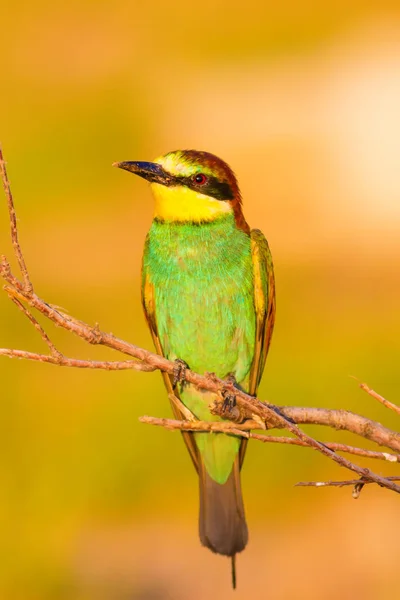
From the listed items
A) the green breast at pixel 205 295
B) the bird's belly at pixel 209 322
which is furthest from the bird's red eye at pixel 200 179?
the bird's belly at pixel 209 322

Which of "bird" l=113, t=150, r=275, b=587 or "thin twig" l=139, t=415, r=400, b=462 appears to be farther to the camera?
"bird" l=113, t=150, r=275, b=587

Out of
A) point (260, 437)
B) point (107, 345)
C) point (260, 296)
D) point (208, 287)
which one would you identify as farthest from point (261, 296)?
point (260, 437)

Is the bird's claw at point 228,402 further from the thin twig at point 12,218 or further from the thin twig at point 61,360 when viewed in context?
the thin twig at point 12,218

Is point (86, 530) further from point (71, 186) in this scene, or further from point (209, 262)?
point (71, 186)

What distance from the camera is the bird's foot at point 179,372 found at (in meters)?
2.15

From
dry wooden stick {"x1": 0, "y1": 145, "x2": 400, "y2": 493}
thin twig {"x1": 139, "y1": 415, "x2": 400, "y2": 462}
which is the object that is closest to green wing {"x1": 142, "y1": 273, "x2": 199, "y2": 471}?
dry wooden stick {"x1": 0, "y1": 145, "x2": 400, "y2": 493}

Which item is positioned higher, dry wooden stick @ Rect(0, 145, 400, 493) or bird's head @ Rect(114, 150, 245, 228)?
bird's head @ Rect(114, 150, 245, 228)

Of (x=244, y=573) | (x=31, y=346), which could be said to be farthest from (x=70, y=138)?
(x=244, y=573)

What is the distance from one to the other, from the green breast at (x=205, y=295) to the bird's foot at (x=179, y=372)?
69mm

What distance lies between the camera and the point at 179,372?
2275 millimetres

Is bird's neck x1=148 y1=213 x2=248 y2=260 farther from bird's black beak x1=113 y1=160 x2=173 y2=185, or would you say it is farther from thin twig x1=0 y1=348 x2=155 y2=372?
thin twig x1=0 y1=348 x2=155 y2=372

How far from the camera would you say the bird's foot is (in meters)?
2.15

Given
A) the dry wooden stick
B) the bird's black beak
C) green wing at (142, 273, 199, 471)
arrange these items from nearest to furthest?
1. the dry wooden stick
2. the bird's black beak
3. green wing at (142, 273, 199, 471)

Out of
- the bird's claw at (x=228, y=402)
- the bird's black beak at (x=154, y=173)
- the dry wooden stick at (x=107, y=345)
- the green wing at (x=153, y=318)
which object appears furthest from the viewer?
the green wing at (x=153, y=318)
